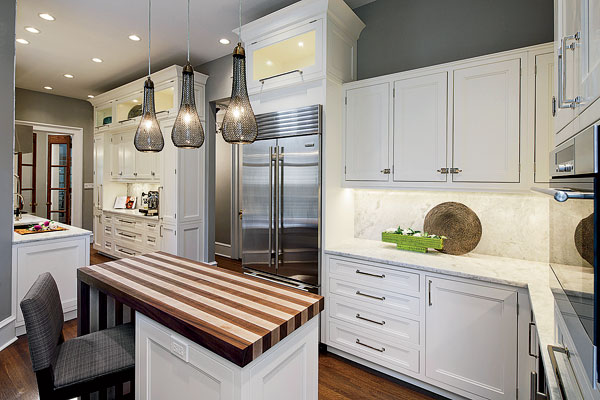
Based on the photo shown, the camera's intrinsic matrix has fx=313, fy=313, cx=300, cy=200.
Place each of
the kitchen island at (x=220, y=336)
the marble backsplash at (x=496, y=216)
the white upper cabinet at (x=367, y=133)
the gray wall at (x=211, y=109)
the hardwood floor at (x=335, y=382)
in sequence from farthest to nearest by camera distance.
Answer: the gray wall at (x=211, y=109), the white upper cabinet at (x=367, y=133), the marble backsplash at (x=496, y=216), the hardwood floor at (x=335, y=382), the kitchen island at (x=220, y=336)

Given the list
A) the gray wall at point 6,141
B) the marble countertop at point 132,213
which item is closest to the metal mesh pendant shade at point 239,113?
the gray wall at point 6,141

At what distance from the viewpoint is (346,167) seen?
2766mm

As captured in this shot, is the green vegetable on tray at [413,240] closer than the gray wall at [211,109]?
Yes

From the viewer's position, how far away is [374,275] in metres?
2.31

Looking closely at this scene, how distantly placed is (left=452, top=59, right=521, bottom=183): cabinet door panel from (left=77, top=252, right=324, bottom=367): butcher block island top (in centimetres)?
146

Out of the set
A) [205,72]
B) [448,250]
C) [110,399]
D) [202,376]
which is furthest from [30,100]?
[448,250]

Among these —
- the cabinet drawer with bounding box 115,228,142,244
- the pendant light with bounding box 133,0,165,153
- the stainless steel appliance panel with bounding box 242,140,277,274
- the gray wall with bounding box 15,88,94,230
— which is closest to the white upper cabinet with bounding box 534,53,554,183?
the stainless steel appliance panel with bounding box 242,140,277,274

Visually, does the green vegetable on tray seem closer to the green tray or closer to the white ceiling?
the green tray

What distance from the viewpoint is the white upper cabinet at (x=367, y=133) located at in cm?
255

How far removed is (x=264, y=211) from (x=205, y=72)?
272cm

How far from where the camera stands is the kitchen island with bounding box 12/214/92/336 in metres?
2.82

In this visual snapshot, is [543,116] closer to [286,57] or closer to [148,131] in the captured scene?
[286,57]

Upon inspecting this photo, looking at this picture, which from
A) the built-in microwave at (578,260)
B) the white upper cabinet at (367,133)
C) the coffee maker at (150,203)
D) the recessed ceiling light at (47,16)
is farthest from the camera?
the coffee maker at (150,203)

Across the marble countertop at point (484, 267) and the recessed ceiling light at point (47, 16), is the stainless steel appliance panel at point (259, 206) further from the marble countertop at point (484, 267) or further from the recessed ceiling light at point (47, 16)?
the recessed ceiling light at point (47, 16)
